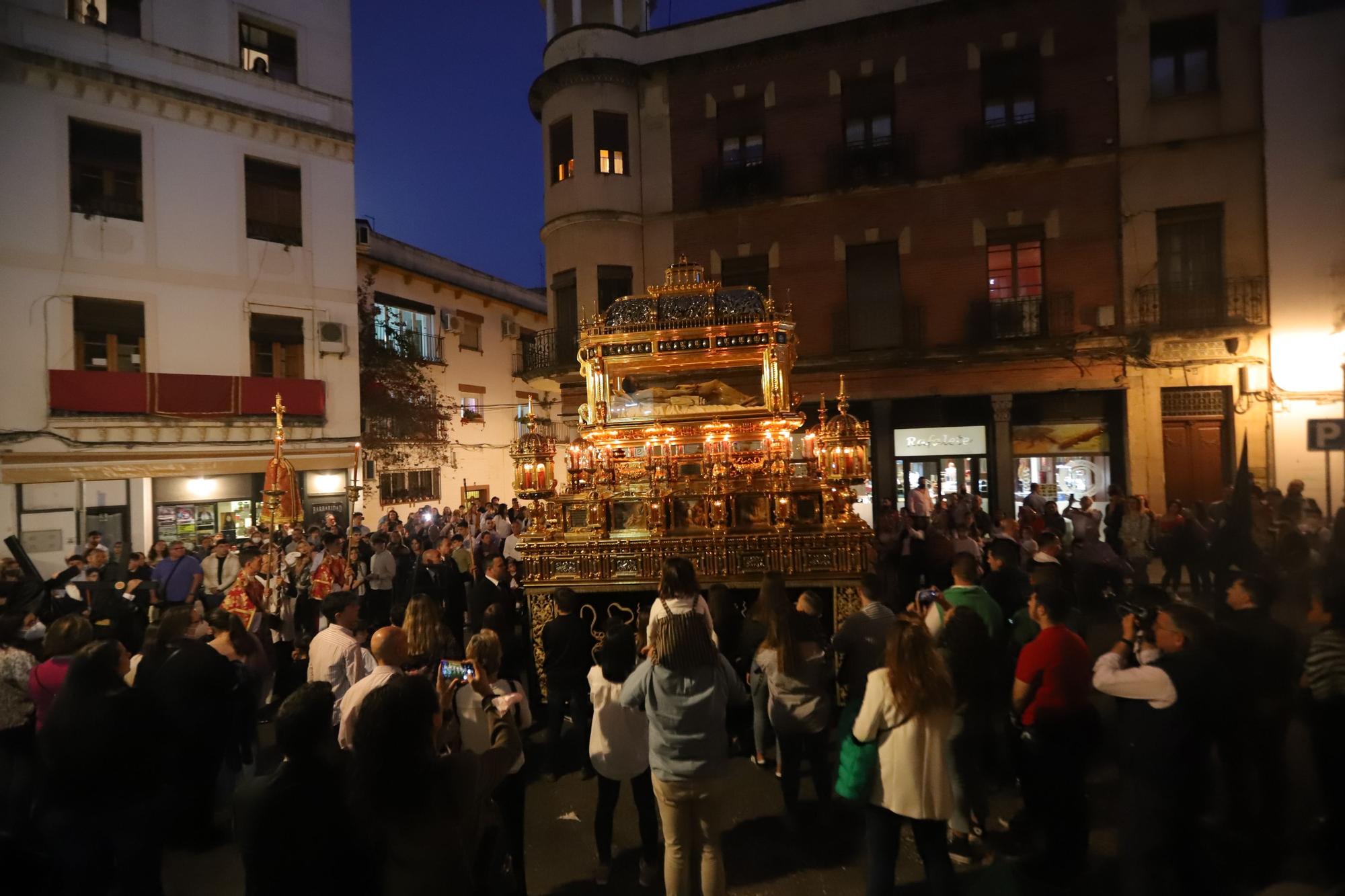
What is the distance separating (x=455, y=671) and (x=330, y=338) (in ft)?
51.3

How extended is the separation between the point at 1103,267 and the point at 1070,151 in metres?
2.70

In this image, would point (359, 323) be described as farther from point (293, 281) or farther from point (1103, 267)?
point (1103, 267)

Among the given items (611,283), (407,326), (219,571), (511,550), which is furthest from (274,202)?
(511,550)

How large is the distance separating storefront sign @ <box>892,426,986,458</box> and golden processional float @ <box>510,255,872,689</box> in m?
8.01

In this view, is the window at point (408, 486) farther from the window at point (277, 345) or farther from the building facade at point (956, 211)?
the building facade at point (956, 211)

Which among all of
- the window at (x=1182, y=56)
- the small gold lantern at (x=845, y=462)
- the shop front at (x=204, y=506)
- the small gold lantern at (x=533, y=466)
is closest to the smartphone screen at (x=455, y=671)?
the small gold lantern at (x=533, y=466)

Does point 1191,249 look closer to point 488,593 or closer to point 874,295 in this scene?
point 874,295

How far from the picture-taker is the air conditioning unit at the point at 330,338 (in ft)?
55.9

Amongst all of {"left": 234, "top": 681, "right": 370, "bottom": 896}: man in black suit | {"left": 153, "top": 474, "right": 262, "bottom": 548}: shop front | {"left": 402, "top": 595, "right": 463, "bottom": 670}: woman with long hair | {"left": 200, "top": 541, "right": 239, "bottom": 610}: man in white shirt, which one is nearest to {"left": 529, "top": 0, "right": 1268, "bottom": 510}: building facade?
{"left": 153, "top": 474, "right": 262, "bottom": 548}: shop front

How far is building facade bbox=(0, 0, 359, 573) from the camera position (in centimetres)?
1352

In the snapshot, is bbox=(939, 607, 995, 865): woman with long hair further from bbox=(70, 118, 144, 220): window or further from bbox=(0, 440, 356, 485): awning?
bbox=(70, 118, 144, 220): window

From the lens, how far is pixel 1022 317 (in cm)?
1586

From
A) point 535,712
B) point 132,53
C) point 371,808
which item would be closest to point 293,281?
point 132,53

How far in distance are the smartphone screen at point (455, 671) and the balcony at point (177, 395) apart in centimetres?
1435
